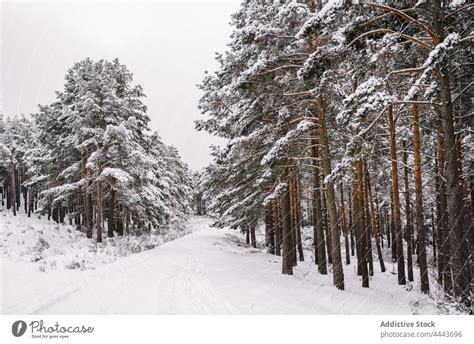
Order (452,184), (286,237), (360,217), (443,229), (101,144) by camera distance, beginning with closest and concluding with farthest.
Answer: (452,184), (443,229), (286,237), (360,217), (101,144)

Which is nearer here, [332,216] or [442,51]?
[442,51]

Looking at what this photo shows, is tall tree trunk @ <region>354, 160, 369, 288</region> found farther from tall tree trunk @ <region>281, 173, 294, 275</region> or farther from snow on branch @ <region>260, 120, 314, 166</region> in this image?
snow on branch @ <region>260, 120, 314, 166</region>

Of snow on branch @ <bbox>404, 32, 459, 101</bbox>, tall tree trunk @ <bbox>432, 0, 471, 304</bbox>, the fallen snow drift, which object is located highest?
snow on branch @ <bbox>404, 32, 459, 101</bbox>

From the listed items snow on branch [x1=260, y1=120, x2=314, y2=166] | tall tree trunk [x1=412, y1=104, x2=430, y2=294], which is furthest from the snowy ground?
snow on branch [x1=260, y1=120, x2=314, y2=166]

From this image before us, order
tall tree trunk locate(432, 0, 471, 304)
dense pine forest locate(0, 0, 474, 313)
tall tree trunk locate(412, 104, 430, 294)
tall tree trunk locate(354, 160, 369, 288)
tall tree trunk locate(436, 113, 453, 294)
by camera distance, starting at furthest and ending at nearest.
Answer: tall tree trunk locate(354, 160, 369, 288) → tall tree trunk locate(412, 104, 430, 294) → tall tree trunk locate(436, 113, 453, 294) → dense pine forest locate(0, 0, 474, 313) → tall tree trunk locate(432, 0, 471, 304)

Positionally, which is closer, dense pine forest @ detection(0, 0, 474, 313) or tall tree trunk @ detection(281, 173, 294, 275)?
dense pine forest @ detection(0, 0, 474, 313)

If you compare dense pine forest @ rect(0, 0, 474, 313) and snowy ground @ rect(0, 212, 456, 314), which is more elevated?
dense pine forest @ rect(0, 0, 474, 313)

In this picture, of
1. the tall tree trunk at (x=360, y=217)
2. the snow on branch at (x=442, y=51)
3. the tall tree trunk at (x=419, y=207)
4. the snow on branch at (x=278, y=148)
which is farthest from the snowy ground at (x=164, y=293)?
the snow on branch at (x=442, y=51)

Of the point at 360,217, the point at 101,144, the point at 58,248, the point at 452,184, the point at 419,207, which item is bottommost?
the point at 58,248

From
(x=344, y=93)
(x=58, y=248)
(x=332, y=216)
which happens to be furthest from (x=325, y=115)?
(x=58, y=248)

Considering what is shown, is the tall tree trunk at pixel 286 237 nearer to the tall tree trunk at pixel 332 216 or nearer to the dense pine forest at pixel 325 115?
the dense pine forest at pixel 325 115

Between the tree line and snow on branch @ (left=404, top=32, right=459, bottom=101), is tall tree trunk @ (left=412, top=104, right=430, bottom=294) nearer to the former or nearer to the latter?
snow on branch @ (left=404, top=32, right=459, bottom=101)

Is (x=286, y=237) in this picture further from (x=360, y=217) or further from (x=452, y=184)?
(x=452, y=184)
